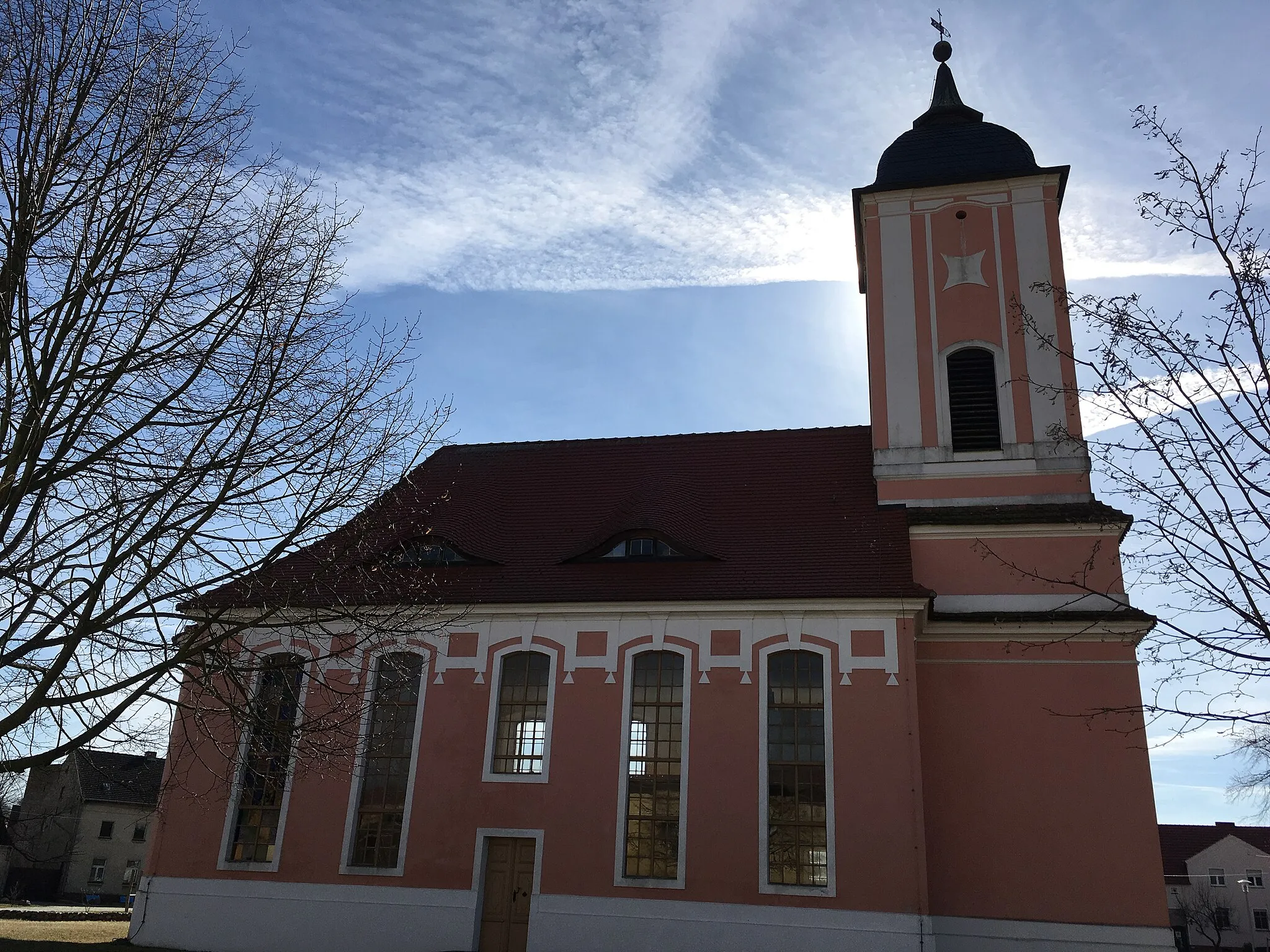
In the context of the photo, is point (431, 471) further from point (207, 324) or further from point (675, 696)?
point (207, 324)

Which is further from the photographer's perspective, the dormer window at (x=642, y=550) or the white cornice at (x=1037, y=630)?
the dormer window at (x=642, y=550)

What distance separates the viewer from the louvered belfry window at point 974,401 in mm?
19719

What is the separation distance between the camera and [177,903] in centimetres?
1734

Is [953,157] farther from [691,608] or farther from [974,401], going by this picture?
[691,608]

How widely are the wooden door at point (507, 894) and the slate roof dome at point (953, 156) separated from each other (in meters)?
15.5

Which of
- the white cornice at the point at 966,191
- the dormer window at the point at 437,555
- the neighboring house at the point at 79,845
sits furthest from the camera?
→ the neighboring house at the point at 79,845

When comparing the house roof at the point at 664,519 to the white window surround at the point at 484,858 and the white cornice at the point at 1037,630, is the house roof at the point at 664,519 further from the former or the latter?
the white window surround at the point at 484,858

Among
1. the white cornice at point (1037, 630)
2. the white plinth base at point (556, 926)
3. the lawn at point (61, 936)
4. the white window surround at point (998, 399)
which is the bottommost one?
the lawn at point (61, 936)

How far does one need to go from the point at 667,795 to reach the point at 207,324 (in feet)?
36.2

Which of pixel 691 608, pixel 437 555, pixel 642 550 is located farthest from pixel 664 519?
pixel 437 555

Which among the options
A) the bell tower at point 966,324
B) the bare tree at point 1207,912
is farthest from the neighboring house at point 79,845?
the bare tree at point 1207,912

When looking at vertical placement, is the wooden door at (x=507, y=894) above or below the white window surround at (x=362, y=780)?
below

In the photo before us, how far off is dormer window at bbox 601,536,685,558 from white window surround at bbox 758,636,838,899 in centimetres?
299

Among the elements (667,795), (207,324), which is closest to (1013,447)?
(667,795)
